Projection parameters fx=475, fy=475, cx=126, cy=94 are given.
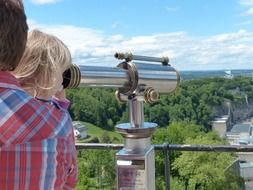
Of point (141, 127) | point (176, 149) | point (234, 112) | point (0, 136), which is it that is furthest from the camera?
point (234, 112)

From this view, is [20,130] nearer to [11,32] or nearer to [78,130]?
[11,32]

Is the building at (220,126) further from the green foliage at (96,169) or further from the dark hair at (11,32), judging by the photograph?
the dark hair at (11,32)

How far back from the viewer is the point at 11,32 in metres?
1.11

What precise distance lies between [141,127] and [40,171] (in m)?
0.78

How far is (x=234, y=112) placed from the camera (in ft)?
120

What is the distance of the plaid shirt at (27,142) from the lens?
1079 mm

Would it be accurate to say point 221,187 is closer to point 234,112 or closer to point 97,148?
point 97,148

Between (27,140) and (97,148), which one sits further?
(97,148)

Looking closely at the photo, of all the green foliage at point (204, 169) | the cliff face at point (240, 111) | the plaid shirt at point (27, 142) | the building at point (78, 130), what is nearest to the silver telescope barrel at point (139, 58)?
the building at point (78, 130)

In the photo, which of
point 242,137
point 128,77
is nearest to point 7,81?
point 128,77

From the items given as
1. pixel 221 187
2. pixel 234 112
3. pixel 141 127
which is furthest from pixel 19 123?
pixel 234 112

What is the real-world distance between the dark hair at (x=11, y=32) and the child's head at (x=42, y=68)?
26 centimetres

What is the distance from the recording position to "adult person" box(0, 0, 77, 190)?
1.08 metres

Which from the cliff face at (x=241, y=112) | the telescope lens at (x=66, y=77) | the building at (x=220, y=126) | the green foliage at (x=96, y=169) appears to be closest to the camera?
the telescope lens at (x=66, y=77)
